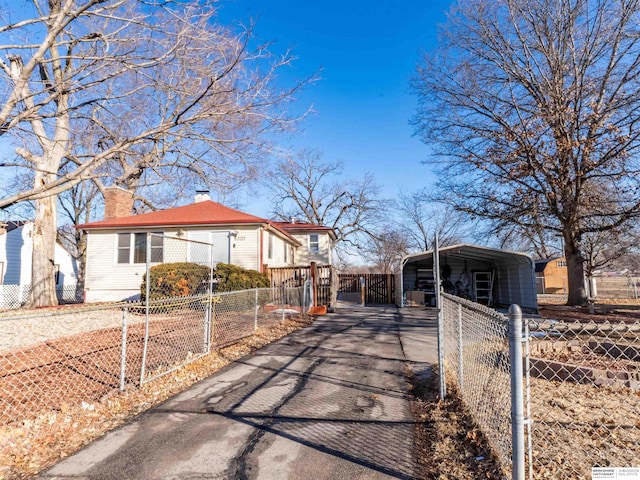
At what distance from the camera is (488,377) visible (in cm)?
417

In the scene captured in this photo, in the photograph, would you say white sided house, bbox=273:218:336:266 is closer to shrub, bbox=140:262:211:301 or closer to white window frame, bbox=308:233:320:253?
white window frame, bbox=308:233:320:253

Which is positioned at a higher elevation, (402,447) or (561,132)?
(561,132)

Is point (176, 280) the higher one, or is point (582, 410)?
point (176, 280)

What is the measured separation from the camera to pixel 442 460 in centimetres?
303

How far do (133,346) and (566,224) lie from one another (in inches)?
646

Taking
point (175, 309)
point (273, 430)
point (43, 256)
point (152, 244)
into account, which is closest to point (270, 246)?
point (152, 244)

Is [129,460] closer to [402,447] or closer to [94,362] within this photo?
[402,447]

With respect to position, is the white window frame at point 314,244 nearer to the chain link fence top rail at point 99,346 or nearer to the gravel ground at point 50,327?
the chain link fence top rail at point 99,346

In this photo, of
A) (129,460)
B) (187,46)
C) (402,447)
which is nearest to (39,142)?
(187,46)

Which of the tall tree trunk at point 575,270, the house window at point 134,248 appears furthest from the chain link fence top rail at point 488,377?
the house window at point 134,248

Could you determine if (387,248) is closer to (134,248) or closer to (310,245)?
(310,245)

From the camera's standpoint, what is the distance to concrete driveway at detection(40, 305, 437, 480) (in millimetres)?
2947

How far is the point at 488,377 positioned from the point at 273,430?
2.44 metres

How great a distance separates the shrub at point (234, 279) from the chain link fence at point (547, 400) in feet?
29.3
